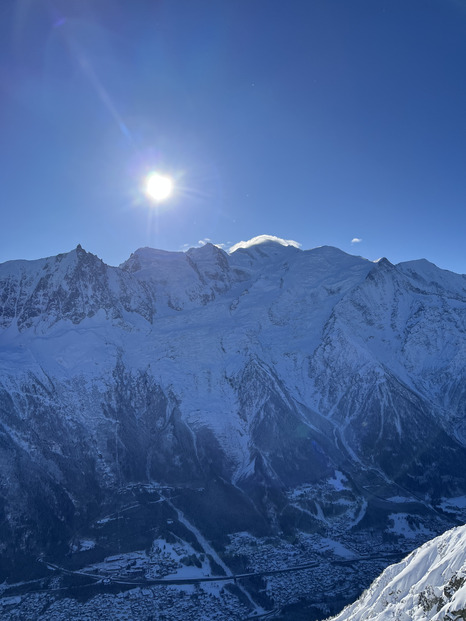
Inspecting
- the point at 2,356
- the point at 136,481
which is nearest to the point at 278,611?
the point at 136,481

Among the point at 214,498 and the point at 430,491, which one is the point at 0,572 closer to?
the point at 214,498

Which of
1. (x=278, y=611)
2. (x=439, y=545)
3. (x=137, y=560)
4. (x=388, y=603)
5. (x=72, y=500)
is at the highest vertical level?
(x=439, y=545)

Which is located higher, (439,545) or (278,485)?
(439,545)

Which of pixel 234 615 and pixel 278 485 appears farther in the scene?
pixel 278 485

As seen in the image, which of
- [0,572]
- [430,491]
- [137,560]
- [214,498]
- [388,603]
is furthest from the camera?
[430,491]

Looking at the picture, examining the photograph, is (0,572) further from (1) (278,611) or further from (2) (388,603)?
(2) (388,603)

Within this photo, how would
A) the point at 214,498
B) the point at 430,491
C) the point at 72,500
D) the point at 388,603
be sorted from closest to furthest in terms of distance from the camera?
the point at 388,603 < the point at 72,500 < the point at 214,498 < the point at 430,491

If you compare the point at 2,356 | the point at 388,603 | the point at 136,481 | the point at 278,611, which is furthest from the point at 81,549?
the point at 388,603
